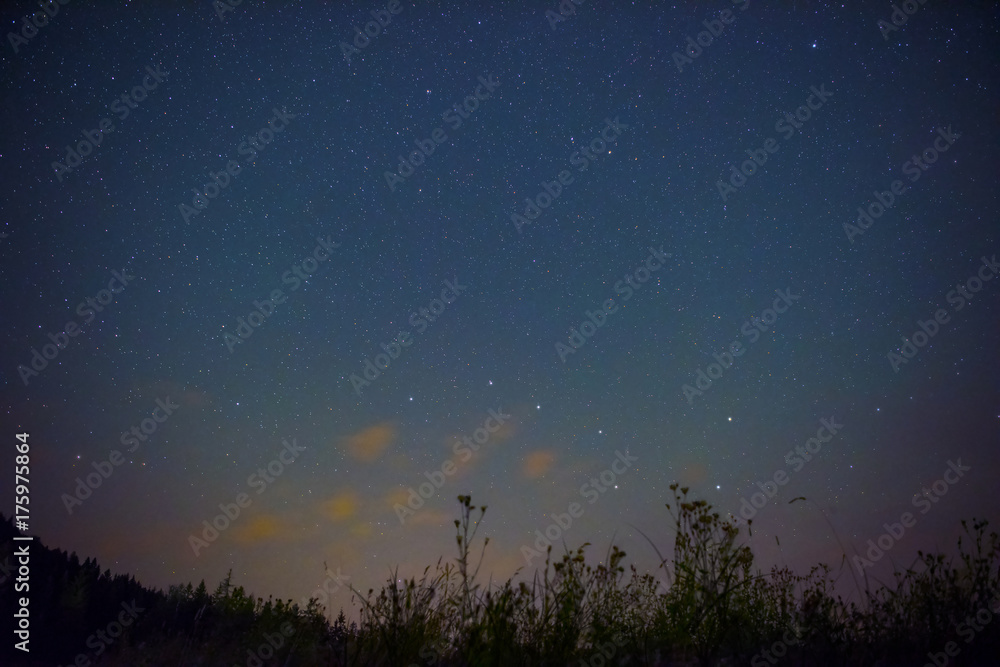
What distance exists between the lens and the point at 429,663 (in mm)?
3832

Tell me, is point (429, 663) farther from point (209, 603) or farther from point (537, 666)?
point (209, 603)

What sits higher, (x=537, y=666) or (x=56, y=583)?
(x=56, y=583)

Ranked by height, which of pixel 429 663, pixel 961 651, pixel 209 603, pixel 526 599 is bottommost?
pixel 961 651

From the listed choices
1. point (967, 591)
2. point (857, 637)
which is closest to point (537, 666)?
point (857, 637)

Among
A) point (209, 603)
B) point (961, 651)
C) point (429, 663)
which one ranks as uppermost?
point (209, 603)

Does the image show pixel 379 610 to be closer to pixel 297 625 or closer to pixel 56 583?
pixel 297 625

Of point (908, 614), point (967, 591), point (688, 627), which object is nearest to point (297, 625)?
point (688, 627)

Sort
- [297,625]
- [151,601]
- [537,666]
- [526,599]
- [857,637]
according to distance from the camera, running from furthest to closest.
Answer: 1. [151,601]
2. [297,625]
3. [857,637]
4. [526,599]
5. [537,666]

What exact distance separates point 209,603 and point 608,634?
6795 mm

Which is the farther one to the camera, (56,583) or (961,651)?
(56,583)

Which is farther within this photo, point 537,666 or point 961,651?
point 961,651

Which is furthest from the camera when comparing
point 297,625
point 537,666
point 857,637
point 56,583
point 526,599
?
point 56,583

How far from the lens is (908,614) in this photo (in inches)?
179

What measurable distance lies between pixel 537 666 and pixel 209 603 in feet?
→ 22.4
